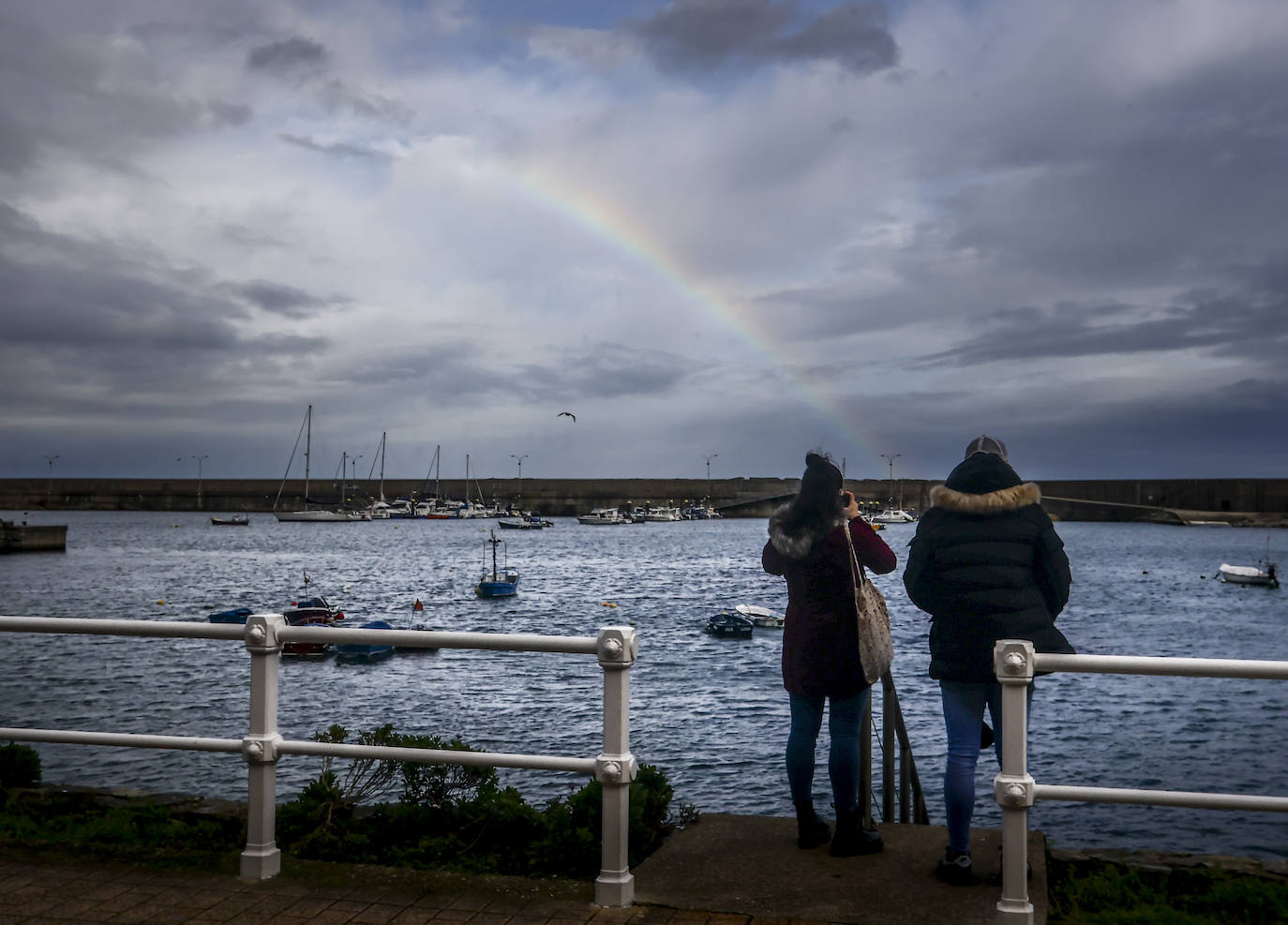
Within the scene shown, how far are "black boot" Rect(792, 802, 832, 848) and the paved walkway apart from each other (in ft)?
0.18

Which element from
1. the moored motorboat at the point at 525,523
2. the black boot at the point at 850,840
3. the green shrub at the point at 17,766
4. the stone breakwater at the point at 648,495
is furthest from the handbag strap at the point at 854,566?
the stone breakwater at the point at 648,495

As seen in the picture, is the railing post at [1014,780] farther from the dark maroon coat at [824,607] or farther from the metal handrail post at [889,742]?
the metal handrail post at [889,742]

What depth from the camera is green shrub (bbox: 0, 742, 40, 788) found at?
7.93m

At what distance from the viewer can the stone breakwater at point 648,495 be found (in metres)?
172

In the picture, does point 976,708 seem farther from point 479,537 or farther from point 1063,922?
point 479,537

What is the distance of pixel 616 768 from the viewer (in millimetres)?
4602

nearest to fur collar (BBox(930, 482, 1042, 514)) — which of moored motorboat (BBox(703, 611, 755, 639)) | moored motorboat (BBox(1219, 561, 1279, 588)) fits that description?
moored motorboat (BBox(703, 611, 755, 639))

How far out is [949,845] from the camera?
502 centimetres

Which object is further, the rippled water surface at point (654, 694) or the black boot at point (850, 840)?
the rippled water surface at point (654, 694)

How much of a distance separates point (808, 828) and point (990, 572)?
5.24 ft

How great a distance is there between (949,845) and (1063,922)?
60 cm

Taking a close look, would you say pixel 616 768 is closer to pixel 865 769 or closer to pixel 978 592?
pixel 978 592

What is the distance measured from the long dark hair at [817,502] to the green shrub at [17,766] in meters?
5.97

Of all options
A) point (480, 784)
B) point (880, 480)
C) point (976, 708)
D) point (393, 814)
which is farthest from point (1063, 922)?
point (880, 480)
